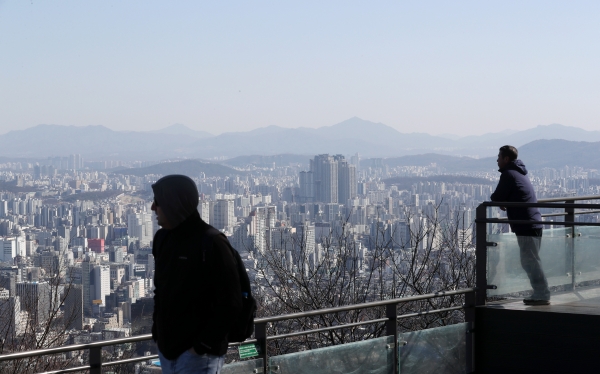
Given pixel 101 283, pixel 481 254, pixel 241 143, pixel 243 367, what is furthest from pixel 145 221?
pixel 241 143

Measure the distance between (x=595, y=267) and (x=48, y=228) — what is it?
48.9 meters

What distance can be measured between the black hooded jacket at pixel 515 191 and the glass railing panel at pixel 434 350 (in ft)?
3.78

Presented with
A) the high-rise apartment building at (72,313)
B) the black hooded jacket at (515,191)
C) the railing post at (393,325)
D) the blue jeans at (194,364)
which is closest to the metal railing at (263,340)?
the railing post at (393,325)

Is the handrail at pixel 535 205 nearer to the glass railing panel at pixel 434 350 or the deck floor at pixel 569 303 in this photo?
the deck floor at pixel 569 303

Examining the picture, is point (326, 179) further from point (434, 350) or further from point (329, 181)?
point (434, 350)

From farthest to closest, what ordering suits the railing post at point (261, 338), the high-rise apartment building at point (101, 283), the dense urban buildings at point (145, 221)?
1. the high-rise apartment building at point (101, 283)
2. the dense urban buildings at point (145, 221)
3. the railing post at point (261, 338)

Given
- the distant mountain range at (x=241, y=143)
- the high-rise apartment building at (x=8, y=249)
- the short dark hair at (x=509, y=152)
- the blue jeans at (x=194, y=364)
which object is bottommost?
the high-rise apartment building at (x=8, y=249)

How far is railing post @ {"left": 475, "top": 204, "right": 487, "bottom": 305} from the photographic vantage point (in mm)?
7812

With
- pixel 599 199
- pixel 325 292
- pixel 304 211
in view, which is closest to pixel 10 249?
pixel 304 211

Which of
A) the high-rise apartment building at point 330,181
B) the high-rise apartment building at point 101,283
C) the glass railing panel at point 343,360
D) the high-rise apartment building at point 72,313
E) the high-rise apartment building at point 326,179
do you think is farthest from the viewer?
the high-rise apartment building at point 330,181

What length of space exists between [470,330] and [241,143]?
13351 cm

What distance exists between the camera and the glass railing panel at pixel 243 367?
527 cm

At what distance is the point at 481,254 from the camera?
786 cm

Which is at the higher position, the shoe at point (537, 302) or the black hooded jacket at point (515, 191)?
the black hooded jacket at point (515, 191)
